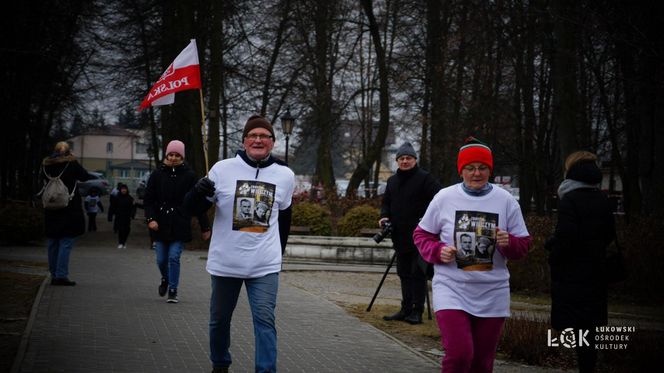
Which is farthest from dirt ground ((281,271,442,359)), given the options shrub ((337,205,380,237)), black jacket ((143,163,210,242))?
shrub ((337,205,380,237))

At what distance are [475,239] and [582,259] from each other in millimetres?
1717

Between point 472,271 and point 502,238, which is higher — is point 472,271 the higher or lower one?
the lower one

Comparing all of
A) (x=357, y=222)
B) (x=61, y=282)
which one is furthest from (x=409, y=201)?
(x=357, y=222)

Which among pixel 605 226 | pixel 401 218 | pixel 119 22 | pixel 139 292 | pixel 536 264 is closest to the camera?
pixel 605 226

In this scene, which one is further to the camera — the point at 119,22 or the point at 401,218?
the point at 119,22

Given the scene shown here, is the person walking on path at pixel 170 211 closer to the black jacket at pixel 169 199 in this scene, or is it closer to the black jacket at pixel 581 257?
the black jacket at pixel 169 199

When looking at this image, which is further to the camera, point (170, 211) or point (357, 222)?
point (357, 222)

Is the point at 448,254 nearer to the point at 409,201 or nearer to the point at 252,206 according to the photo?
the point at 252,206

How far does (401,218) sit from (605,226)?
11.2 ft

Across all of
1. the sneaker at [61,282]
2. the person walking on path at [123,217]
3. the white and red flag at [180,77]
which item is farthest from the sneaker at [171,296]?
the person walking on path at [123,217]

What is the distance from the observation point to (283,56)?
35.6 meters

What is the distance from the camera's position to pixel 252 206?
6320 millimetres

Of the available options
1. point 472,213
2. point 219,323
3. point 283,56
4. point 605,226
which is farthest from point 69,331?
point 283,56

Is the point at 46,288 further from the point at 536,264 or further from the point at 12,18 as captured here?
the point at 536,264
